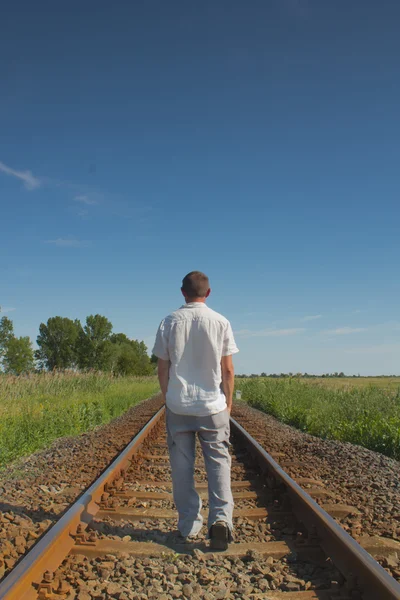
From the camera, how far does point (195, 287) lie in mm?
3934

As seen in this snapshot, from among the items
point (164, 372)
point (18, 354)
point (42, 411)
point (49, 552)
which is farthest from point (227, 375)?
point (18, 354)

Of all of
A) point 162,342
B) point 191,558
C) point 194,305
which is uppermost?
point 194,305

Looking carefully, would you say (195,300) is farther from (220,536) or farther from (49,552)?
(49,552)

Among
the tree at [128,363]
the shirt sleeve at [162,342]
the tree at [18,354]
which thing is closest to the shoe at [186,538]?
the shirt sleeve at [162,342]

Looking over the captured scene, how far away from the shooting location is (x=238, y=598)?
2930 millimetres

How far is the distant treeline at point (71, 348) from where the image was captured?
84.1m

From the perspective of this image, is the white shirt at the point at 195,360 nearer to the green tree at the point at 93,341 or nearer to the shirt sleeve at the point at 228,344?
the shirt sleeve at the point at 228,344

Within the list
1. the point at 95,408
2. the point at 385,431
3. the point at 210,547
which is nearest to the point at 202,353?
the point at 210,547

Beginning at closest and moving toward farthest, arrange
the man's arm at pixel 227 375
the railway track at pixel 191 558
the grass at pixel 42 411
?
the railway track at pixel 191 558 → the man's arm at pixel 227 375 → the grass at pixel 42 411

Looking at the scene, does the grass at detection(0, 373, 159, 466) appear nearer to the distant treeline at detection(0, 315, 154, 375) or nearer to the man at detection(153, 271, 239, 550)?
the man at detection(153, 271, 239, 550)

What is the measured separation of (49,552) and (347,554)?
1.80 meters

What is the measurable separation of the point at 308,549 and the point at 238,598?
2.78ft

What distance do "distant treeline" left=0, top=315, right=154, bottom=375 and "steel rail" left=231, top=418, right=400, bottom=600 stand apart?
7629 cm

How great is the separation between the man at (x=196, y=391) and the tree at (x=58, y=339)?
306 feet
